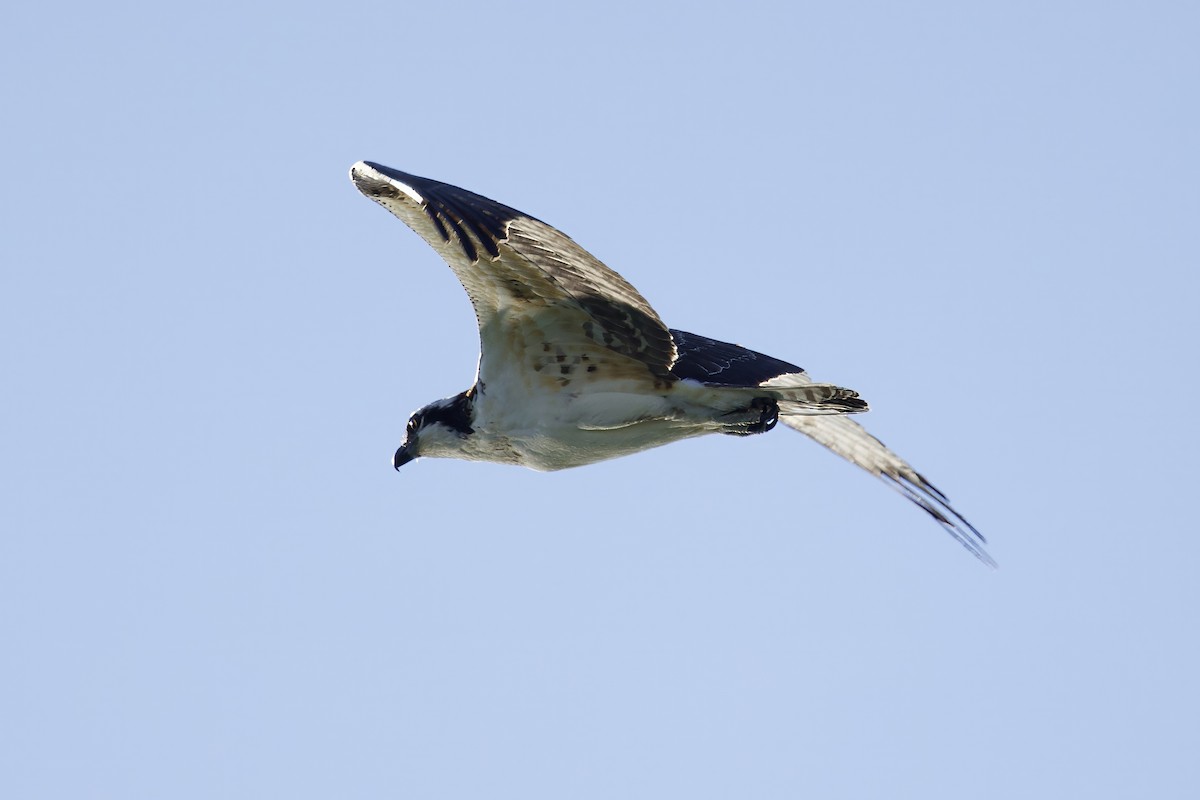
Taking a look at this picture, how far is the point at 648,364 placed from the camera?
13328 mm

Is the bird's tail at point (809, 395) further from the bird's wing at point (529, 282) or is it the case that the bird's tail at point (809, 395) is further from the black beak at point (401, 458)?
Answer: the black beak at point (401, 458)

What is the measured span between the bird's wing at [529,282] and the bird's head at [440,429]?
43.2 inches

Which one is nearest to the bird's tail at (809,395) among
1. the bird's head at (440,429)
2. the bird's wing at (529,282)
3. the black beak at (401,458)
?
the bird's wing at (529,282)

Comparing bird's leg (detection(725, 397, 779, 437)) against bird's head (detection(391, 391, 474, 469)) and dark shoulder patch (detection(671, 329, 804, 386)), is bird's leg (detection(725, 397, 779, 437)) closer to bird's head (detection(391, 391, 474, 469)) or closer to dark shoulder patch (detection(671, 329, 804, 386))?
dark shoulder patch (detection(671, 329, 804, 386))

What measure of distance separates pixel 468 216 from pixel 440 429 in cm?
348

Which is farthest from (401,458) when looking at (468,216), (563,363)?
(468,216)

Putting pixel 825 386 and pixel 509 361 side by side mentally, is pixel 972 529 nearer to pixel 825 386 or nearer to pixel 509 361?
pixel 825 386

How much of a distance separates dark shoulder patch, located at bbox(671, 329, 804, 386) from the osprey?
17 millimetres

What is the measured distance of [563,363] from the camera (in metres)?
13.7

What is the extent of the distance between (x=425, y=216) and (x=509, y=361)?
1.71 meters

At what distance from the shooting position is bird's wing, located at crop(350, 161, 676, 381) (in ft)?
39.6

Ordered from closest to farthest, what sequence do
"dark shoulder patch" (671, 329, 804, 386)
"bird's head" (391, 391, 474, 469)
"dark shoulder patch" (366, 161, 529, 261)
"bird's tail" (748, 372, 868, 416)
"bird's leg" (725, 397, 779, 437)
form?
"dark shoulder patch" (366, 161, 529, 261) < "bird's tail" (748, 372, 868, 416) < "dark shoulder patch" (671, 329, 804, 386) < "bird's leg" (725, 397, 779, 437) < "bird's head" (391, 391, 474, 469)

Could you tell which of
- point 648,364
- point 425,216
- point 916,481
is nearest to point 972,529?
point 916,481

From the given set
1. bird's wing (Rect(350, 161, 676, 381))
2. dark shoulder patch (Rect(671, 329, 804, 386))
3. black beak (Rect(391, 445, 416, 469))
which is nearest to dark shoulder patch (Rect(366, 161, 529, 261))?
bird's wing (Rect(350, 161, 676, 381))
